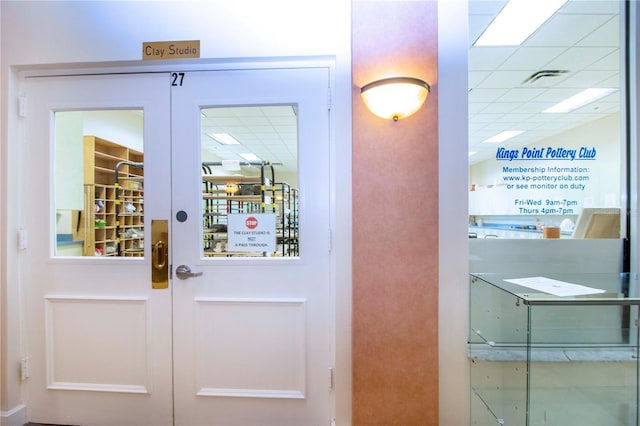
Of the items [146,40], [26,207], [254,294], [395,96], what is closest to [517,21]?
[395,96]

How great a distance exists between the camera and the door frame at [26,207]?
1.48 metres

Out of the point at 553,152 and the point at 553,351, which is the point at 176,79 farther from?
the point at 553,351

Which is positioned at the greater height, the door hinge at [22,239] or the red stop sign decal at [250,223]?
the red stop sign decal at [250,223]

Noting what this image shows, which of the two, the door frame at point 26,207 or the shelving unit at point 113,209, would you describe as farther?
the shelving unit at point 113,209

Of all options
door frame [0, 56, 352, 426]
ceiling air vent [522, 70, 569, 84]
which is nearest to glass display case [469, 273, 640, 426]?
door frame [0, 56, 352, 426]

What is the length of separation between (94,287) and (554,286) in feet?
8.32

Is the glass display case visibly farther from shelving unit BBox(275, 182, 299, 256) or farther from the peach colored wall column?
shelving unit BBox(275, 182, 299, 256)

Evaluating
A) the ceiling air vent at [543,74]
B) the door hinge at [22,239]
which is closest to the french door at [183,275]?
the door hinge at [22,239]

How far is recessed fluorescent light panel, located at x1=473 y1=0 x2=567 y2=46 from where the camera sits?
2.17m

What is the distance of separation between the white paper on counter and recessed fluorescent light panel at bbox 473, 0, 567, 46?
6.75 feet

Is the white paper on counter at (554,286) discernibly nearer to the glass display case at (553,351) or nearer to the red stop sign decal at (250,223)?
the glass display case at (553,351)

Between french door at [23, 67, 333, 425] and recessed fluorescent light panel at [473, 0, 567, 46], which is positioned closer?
french door at [23, 67, 333, 425]

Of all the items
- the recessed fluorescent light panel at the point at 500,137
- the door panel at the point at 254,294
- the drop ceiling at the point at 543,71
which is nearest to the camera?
the door panel at the point at 254,294

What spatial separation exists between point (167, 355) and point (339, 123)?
1.67m
